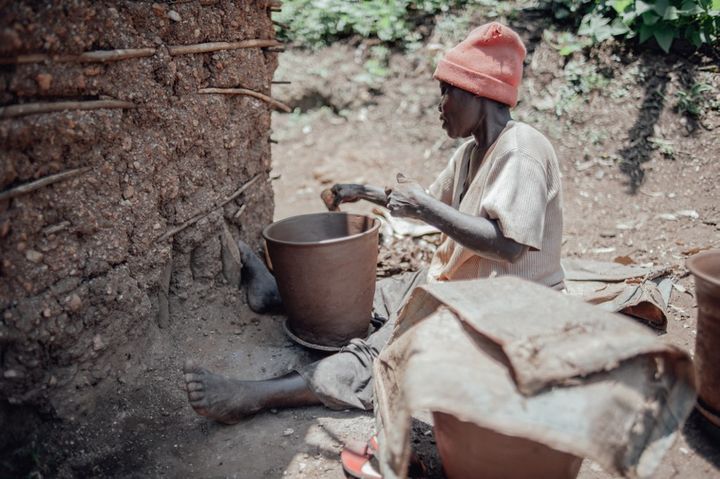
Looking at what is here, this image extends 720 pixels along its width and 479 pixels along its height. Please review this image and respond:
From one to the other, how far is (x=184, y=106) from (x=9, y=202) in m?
0.99

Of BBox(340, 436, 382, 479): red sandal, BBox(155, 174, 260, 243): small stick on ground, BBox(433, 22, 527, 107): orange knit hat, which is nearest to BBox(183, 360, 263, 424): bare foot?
Answer: BBox(340, 436, 382, 479): red sandal

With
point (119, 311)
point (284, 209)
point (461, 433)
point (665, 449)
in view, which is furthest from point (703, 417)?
point (284, 209)

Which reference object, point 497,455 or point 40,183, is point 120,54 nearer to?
point 40,183

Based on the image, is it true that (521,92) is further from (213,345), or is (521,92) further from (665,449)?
(665,449)

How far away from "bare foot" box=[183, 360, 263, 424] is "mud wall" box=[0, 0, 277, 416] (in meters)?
0.41

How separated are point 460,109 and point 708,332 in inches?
56.0

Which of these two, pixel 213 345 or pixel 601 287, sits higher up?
pixel 601 287

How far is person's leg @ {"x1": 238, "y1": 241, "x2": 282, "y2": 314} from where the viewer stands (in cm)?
330

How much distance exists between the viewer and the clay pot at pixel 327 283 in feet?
9.46

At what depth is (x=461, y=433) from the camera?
71.3 inches

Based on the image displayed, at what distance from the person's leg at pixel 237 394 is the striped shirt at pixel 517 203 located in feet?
2.98

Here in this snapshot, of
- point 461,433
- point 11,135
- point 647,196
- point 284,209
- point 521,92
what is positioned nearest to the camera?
point 461,433

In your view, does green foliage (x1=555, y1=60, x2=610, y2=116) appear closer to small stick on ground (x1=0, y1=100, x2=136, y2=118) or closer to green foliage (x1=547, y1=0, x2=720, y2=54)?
→ green foliage (x1=547, y1=0, x2=720, y2=54)

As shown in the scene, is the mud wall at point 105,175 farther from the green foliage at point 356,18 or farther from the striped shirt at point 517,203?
the green foliage at point 356,18
